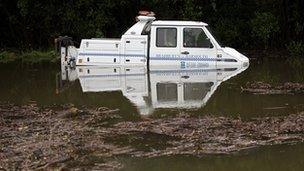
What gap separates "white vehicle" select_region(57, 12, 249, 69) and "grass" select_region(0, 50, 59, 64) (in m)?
5.33

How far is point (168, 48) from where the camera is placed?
57.3 ft

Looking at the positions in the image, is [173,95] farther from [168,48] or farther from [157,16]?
[157,16]

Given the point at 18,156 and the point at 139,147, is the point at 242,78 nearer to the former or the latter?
the point at 139,147

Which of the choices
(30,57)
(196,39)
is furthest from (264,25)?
(30,57)

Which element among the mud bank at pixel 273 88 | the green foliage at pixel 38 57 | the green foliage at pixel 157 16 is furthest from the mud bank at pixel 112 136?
the green foliage at pixel 157 16

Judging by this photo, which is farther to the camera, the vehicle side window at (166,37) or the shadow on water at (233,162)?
the vehicle side window at (166,37)

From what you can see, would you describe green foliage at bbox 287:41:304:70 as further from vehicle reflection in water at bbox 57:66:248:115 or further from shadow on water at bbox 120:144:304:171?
shadow on water at bbox 120:144:304:171

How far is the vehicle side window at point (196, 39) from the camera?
17.4 metres

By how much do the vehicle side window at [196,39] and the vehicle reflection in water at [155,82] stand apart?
80 cm

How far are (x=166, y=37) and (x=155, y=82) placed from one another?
2993 millimetres

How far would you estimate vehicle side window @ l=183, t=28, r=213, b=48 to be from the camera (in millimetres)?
17359

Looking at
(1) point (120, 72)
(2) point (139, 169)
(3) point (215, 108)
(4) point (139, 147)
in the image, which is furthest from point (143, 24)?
(2) point (139, 169)

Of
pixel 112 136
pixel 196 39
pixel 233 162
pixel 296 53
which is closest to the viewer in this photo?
pixel 233 162

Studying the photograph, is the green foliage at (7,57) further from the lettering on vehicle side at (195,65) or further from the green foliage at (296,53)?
the green foliage at (296,53)
